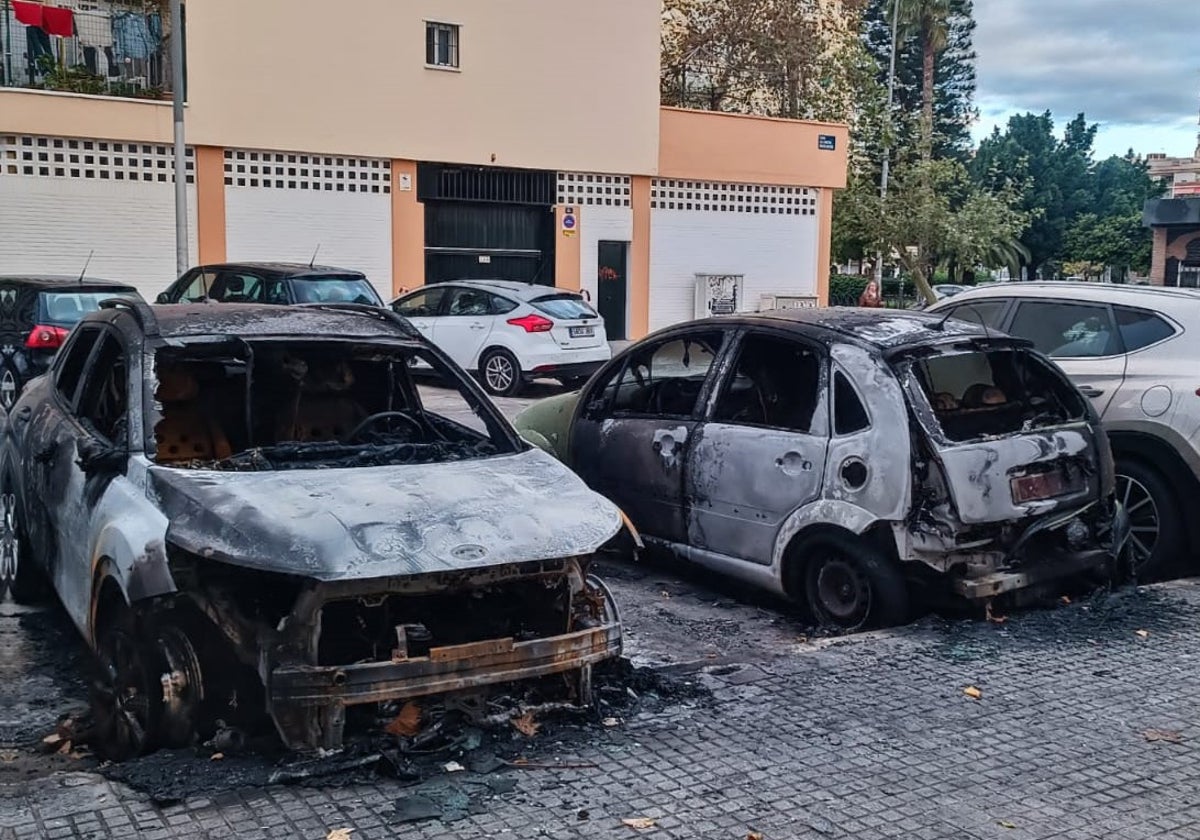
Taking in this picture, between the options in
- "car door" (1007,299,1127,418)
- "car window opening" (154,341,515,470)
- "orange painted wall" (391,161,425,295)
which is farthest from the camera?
"orange painted wall" (391,161,425,295)

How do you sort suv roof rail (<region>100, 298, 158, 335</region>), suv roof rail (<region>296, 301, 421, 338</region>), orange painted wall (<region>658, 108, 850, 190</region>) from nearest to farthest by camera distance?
1. suv roof rail (<region>100, 298, 158, 335</region>)
2. suv roof rail (<region>296, 301, 421, 338</region>)
3. orange painted wall (<region>658, 108, 850, 190</region>)

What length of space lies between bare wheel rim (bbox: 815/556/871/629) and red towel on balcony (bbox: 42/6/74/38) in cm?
1905

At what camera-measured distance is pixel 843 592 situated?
6273mm

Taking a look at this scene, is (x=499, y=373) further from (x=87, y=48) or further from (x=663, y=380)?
(x=87, y=48)

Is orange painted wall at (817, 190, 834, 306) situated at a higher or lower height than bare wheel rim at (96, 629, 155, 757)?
higher

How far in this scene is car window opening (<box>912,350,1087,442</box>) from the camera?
261 inches

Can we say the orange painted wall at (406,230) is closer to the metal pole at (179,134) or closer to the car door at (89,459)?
A: the metal pole at (179,134)

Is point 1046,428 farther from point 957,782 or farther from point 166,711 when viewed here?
point 166,711

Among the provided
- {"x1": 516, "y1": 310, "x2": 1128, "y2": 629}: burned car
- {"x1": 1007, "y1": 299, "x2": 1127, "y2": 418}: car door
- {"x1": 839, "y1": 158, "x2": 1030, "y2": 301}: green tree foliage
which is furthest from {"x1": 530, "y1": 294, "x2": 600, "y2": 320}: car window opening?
{"x1": 839, "y1": 158, "x2": 1030, "y2": 301}: green tree foliage

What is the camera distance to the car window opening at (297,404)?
18.6 ft

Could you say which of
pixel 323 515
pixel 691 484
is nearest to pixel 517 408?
pixel 691 484

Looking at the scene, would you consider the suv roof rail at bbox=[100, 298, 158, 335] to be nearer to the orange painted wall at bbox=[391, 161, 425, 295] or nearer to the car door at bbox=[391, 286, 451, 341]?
the car door at bbox=[391, 286, 451, 341]

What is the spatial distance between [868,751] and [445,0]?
21.0 meters

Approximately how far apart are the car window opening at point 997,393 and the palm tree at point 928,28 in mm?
48610
